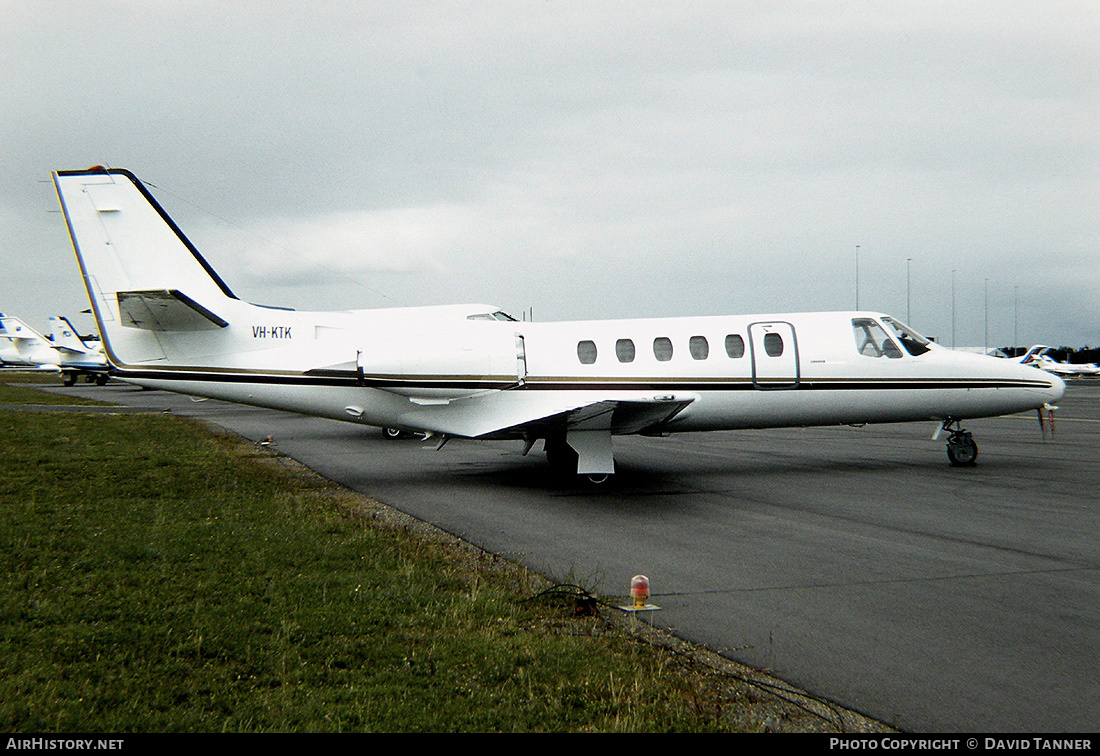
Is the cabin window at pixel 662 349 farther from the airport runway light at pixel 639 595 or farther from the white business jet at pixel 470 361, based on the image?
the airport runway light at pixel 639 595

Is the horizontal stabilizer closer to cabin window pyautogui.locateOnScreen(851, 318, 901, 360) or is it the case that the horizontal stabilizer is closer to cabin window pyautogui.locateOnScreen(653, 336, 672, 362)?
cabin window pyautogui.locateOnScreen(653, 336, 672, 362)

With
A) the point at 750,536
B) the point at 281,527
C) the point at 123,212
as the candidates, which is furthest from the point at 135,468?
the point at 750,536

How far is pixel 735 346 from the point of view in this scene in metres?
15.3

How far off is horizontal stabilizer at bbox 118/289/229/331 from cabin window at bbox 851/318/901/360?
1190 cm

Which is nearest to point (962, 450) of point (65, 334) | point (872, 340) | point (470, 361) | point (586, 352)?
point (872, 340)

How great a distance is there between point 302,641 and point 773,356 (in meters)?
11.5

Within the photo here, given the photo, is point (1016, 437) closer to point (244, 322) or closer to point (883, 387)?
point (883, 387)

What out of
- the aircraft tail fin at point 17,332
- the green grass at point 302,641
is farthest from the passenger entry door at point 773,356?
the aircraft tail fin at point 17,332

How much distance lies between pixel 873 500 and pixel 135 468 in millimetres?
13496

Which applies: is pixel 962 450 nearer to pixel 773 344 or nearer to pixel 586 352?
pixel 773 344

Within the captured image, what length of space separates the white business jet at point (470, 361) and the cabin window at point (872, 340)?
3 centimetres

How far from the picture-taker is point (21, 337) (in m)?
71.9

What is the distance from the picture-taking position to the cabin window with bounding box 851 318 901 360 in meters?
16.0

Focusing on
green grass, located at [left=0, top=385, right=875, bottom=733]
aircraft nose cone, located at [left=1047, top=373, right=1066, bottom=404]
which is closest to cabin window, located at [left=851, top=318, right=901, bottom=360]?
aircraft nose cone, located at [left=1047, top=373, right=1066, bottom=404]
